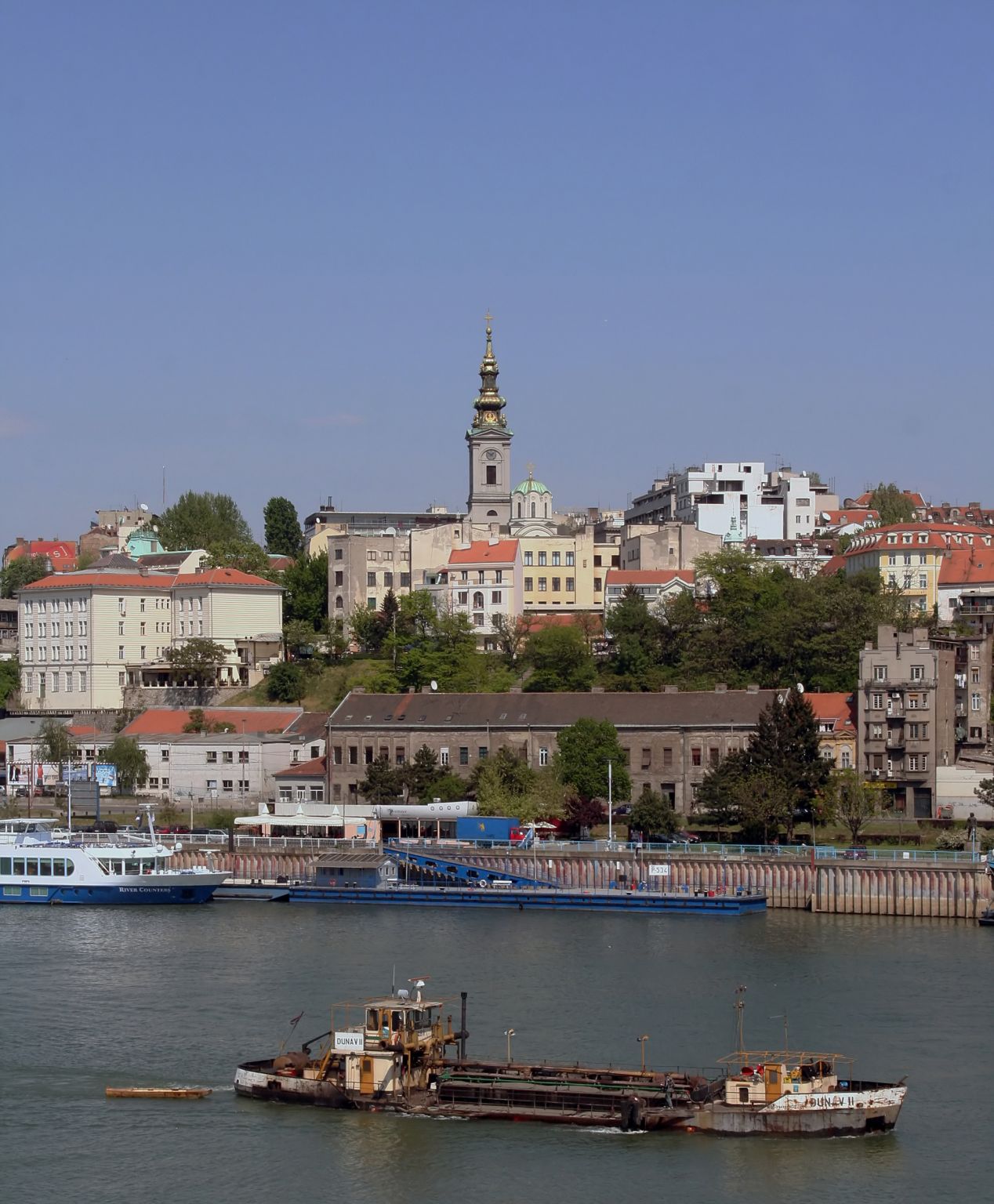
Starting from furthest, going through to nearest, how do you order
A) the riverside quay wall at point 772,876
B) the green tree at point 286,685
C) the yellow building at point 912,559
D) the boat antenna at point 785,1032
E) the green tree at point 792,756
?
the yellow building at point 912,559, the green tree at point 286,685, the green tree at point 792,756, the riverside quay wall at point 772,876, the boat antenna at point 785,1032

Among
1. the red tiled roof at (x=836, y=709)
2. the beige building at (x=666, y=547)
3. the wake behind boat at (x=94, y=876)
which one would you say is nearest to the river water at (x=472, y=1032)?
the wake behind boat at (x=94, y=876)

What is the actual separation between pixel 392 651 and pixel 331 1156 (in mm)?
61978

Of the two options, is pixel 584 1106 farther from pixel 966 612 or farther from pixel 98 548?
pixel 98 548

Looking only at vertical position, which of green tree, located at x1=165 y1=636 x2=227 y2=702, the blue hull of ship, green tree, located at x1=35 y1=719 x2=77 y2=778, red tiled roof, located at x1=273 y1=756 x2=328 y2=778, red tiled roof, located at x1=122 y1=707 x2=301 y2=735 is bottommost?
the blue hull of ship

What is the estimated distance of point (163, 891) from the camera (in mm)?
66062

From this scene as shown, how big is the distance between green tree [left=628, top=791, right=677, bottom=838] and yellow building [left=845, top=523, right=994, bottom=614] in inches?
1277

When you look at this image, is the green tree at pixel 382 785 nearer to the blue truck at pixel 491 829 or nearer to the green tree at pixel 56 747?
the blue truck at pixel 491 829

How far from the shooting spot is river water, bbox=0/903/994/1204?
34312 mm

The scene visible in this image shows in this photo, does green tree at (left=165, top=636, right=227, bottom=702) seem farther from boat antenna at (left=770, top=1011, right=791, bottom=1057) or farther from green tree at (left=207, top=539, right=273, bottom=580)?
boat antenna at (left=770, top=1011, right=791, bottom=1057)

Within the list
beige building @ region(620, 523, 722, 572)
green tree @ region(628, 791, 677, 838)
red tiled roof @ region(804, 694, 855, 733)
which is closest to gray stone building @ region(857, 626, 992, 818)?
red tiled roof @ region(804, 694, 855, 733)

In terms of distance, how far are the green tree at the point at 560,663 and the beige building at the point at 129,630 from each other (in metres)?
15.8

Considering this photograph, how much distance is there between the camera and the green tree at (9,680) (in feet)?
342

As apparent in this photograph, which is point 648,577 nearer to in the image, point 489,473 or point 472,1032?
point 489,473

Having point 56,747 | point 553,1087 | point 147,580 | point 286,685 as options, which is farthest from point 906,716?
point 147,580
